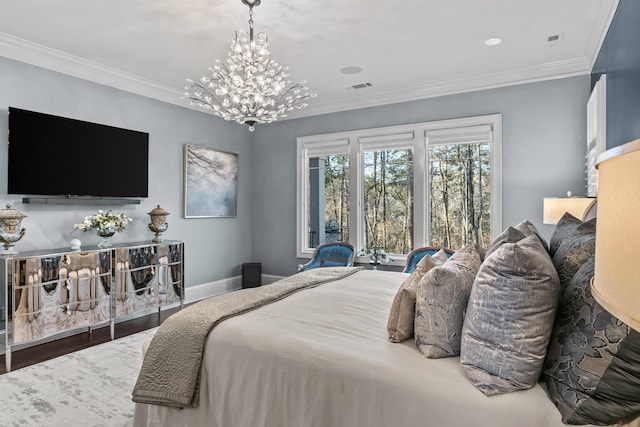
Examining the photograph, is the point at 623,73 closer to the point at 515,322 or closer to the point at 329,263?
the point at 515,322

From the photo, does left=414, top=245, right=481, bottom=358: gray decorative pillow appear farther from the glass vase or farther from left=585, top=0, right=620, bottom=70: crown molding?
the glass vase

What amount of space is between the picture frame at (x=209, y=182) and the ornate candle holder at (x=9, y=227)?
80.4 inches

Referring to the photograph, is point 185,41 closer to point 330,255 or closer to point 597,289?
point 330,255

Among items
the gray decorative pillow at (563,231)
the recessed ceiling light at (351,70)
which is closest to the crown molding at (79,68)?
the recessed ceiling light at (351,70)

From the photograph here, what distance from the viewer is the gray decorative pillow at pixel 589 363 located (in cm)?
93

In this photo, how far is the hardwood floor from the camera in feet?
10.7

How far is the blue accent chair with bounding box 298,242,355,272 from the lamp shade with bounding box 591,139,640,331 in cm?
412

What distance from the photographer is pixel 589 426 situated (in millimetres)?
1092

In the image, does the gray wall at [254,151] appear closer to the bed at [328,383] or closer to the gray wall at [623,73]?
the gray wall at [623,73]

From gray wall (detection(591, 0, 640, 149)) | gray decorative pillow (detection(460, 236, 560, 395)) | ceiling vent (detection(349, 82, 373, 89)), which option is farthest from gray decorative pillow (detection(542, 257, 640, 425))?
ceiling vent (detection(349, 82, 373, 89))

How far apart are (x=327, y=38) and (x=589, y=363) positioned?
10.5 ft

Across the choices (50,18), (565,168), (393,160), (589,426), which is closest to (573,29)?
(565,168)

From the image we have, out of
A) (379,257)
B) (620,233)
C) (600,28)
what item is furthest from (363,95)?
(620,233)

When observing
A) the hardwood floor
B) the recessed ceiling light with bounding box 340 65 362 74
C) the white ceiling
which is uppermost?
the recessed ceiling light with bounding box 340 65 362 74
